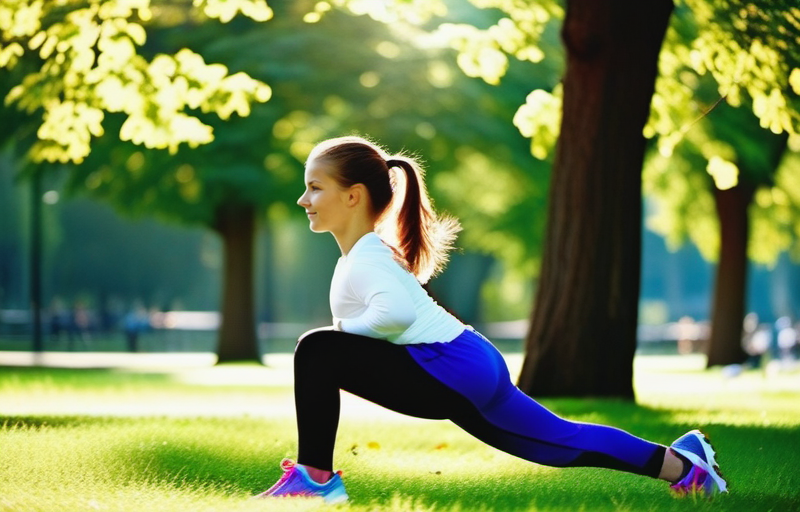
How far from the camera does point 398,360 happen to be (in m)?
5.03

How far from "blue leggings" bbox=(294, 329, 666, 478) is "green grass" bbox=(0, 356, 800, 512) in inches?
9.0

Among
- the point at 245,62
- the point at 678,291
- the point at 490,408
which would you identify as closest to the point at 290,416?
the point at 490,408

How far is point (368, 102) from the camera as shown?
22.9 meters

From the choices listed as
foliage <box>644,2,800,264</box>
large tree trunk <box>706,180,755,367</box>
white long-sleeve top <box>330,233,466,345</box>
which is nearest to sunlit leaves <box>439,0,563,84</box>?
foliage <box>644,2,800,264</box>

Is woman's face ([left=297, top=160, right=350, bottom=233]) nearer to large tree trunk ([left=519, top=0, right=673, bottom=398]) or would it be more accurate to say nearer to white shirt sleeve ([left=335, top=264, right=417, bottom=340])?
white shirt sleeve ([left=335, top=264, right=417, bottom=340])

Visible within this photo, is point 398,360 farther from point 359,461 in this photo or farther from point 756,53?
point 756,53

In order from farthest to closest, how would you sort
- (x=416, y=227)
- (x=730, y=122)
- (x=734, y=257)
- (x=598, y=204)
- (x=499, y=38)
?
(x=734, y=257)
(x=730, y=122)
(x=499, y=38)
(x=598, y=204)
(x=416, y=227)

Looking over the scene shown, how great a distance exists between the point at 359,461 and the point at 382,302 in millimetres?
2226

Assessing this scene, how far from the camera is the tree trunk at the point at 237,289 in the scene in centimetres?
2666

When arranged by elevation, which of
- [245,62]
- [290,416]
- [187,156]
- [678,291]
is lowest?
[678,291]

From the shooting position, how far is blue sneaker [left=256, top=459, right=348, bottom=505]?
5.01m

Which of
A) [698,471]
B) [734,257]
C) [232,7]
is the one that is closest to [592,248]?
[232,7]

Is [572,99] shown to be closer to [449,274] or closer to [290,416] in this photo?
[290,416]

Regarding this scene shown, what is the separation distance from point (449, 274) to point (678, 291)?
48.7 meters
